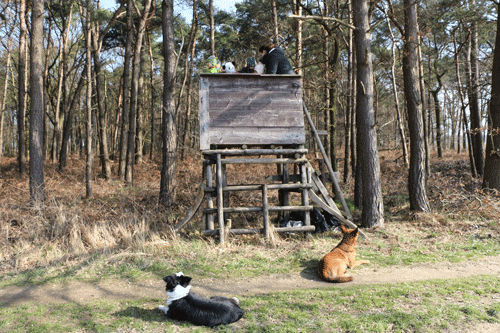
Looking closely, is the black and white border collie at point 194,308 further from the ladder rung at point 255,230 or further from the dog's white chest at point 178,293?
the ladder rung at point 255,230

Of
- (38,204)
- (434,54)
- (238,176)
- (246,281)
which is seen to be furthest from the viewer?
(434,54)

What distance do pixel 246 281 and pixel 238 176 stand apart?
1092 centimetres

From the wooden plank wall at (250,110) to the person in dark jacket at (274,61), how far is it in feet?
0.62

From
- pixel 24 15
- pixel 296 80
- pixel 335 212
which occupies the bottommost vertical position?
pixel 335 212

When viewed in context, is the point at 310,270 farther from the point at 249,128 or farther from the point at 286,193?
the point at 249,128

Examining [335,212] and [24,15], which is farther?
[24,15]

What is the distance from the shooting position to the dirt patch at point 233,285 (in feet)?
17.4

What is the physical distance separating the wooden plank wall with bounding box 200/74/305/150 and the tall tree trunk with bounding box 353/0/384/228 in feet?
5.94

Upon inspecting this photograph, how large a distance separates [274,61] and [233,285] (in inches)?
207

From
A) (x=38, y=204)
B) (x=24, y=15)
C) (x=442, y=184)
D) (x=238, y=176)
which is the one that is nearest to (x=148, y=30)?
(x=24, y=15)

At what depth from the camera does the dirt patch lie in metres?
5.30

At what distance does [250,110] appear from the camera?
26.6ft

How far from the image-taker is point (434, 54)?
58.9 ft

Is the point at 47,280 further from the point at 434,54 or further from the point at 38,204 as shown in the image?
the point at 434,54
